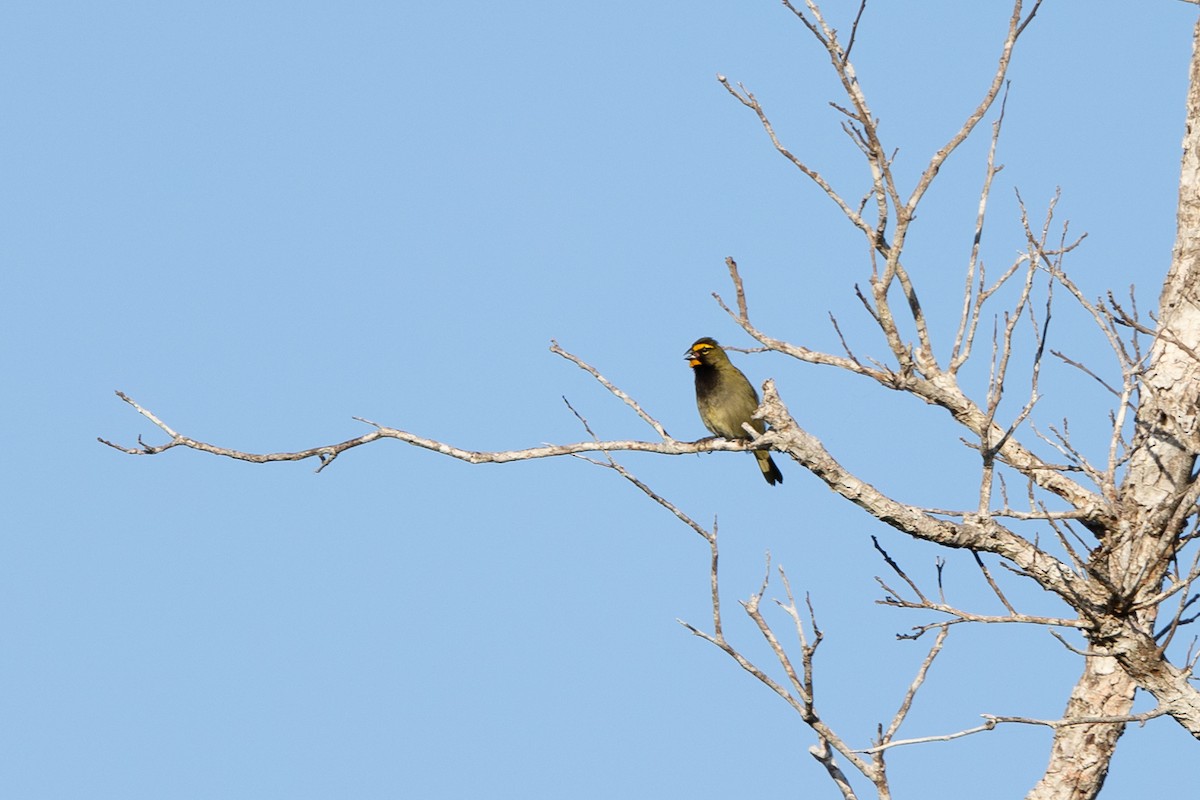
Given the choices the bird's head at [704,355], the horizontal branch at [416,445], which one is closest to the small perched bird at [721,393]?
the bird's head at [704,355]

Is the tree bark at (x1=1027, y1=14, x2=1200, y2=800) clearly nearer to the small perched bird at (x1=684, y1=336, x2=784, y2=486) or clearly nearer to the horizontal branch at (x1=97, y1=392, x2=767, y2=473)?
the horizontal branch at (x1=97, y1=392, x2=767, y2=473)

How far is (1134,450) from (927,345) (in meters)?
1.04

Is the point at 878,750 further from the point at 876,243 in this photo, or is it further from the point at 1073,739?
the point at 876,243

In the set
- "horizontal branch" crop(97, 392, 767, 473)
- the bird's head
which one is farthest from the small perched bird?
"horizontal branch" crop(97, 392, 767, 473)

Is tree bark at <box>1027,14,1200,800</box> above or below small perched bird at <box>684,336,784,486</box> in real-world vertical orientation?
below

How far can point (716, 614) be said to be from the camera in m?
6.16

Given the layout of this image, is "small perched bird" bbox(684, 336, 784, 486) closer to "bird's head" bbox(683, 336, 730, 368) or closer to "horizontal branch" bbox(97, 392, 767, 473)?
"bird's head" bbox(683, 336, 730, 368)

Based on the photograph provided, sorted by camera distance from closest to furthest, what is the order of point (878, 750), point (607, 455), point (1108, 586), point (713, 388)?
point (878, 750) → point (1108, 586) → point (607, 455) → point (713, 388)

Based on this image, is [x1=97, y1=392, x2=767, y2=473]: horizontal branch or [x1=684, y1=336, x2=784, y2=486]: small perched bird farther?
[x1=684, y1=336, x2=784, y2=486]: small perched bird

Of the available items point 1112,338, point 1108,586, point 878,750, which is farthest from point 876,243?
point 878,750

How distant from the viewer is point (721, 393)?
12.4m

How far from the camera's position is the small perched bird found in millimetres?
12266

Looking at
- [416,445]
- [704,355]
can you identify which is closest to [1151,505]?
[416,445]

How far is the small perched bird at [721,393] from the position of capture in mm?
12266
